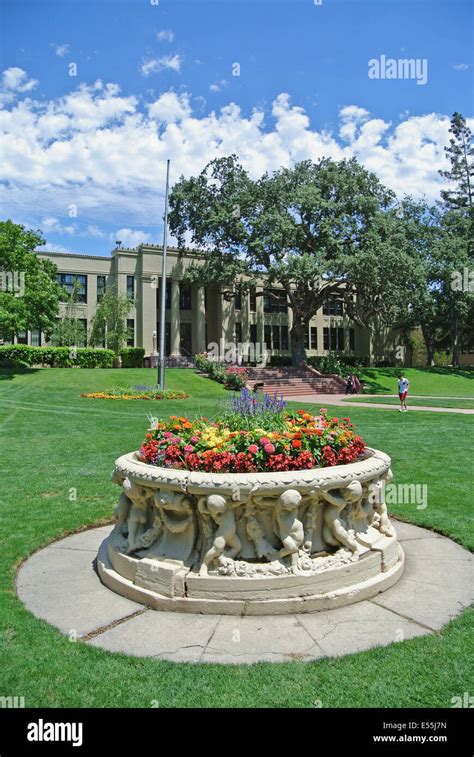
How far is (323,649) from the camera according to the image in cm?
374

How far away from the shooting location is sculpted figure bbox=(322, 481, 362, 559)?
15.2 ft

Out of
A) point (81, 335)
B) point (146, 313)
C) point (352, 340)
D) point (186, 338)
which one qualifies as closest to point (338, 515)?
point (81, 335)

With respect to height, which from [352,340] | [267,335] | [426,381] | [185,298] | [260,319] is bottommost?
[426,381]

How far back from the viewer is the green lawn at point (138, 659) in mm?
3211

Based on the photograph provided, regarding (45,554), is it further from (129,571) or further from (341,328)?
(341,328)

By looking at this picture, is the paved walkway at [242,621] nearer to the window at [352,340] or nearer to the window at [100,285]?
the window at [100,285]

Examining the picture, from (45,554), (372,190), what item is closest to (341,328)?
(372,190)

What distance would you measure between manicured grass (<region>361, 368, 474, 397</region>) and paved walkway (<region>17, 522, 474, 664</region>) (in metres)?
30.9

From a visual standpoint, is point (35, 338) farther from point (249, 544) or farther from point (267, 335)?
point (249, 544)

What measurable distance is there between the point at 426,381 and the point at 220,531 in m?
39.0

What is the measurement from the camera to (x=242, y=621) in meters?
4.19

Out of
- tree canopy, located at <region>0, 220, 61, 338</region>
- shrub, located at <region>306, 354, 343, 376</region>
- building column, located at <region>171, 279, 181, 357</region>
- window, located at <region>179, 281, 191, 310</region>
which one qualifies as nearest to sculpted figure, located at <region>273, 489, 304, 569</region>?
tree canopy, located at <region>0, 220, 61, 338</region>

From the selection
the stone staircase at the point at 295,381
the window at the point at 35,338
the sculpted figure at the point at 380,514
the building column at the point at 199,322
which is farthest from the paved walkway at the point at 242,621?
the building column at the point at 199,322
